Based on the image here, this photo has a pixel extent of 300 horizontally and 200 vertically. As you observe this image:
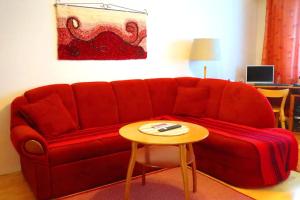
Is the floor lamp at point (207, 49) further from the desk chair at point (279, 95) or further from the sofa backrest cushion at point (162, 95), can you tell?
the desk chair at point (279, 95)

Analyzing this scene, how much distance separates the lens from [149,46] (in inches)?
142

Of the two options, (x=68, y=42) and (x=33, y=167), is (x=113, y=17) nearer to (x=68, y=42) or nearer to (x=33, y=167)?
(x=68, y=42)

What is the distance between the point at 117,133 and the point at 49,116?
25.0 inches

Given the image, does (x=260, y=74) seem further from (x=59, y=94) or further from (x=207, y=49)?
(x=59, y=94)

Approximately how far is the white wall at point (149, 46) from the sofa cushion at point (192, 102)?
1.85 feet

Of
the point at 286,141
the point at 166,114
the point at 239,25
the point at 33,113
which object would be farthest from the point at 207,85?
the point at 33,113

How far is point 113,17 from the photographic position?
10.7 ft

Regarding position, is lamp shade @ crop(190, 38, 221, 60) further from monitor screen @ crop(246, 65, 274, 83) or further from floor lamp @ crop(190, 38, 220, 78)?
monitor screen @ crop(246, 65, 274, 83)

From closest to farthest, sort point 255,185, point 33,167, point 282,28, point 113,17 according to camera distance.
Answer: point 33,167 < point 255,185 < point 113,17 < point 282,28

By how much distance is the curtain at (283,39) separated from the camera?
4.17 metres

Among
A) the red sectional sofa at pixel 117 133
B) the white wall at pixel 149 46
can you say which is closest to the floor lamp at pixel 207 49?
the white wall at pixel 149 46

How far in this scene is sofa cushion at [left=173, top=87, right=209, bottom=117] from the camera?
330 centimetres

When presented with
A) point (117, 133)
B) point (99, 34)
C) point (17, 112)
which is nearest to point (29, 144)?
point (17, 112)

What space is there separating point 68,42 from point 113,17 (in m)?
0.62
